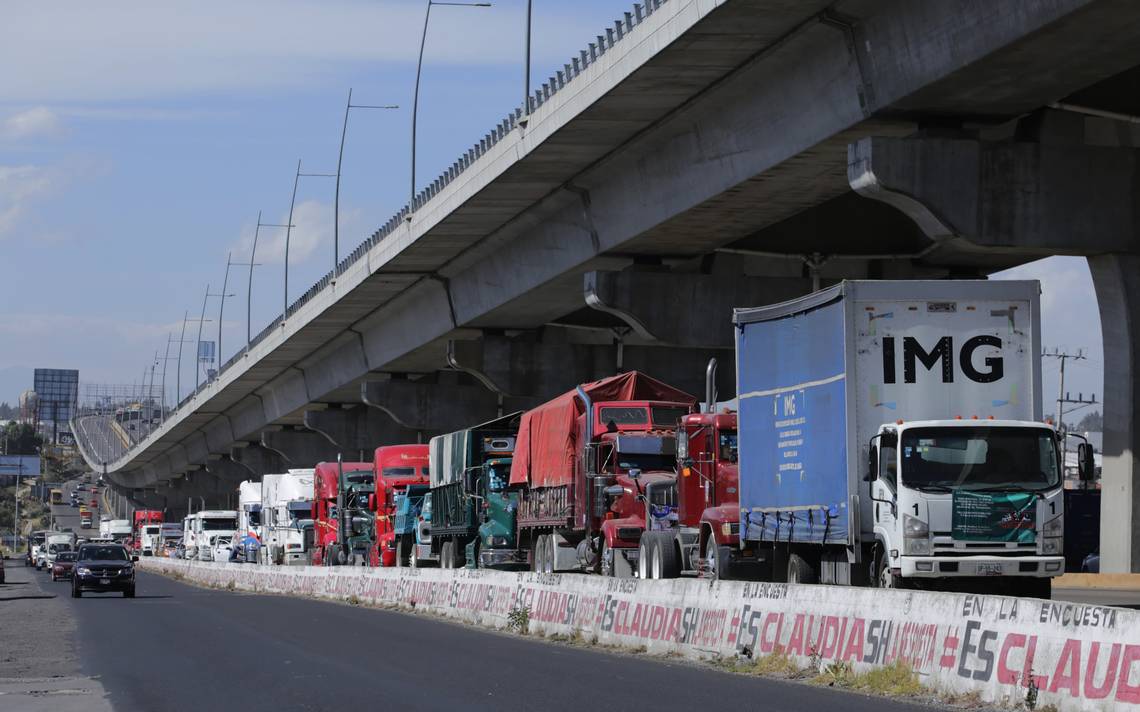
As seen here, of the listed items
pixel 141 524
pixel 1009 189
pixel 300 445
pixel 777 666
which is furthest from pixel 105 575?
pixel 141 524

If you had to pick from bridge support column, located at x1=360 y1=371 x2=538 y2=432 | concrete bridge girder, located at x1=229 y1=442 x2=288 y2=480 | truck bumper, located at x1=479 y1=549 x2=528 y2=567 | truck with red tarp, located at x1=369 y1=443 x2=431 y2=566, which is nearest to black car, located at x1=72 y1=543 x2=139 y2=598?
truck with red tarp, located at x1=369 y1=443 x2=431 y2=566

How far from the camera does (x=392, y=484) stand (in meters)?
50.3

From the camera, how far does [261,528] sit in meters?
70.6

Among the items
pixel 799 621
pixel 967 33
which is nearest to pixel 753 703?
pixel 799 621

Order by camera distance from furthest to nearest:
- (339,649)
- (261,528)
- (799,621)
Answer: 1. (261,528)
2. (339,649)
3. (799,621)

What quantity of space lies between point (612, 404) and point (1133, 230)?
355 inches

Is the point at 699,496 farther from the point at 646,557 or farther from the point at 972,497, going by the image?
the point at 972,497

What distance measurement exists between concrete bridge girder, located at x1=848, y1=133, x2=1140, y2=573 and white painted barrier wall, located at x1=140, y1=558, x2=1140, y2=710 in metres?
8.12

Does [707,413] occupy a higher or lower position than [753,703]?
higher

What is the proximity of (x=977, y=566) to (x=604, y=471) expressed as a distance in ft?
34.0

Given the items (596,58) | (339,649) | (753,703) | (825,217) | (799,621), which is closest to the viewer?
(753,703)

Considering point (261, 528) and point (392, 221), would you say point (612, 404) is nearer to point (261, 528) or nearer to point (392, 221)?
point (392, 221)

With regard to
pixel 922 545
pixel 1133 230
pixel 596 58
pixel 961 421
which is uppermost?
pixel 596 58

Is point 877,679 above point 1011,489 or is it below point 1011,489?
below
